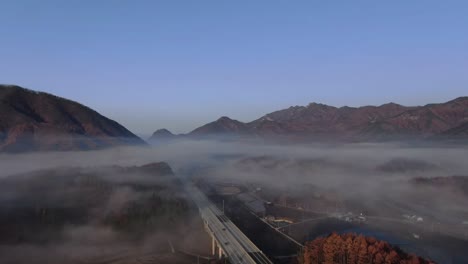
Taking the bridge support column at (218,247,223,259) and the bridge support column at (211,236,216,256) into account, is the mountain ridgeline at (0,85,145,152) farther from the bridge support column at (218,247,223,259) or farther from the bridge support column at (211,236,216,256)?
the bridge support column at (218,247,223,259)

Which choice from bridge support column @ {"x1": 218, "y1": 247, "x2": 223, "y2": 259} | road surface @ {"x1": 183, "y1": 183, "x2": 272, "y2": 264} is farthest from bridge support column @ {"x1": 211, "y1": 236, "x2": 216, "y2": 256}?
bridge support column @ {"x1": 218, "y1": 247, "x2": 223, "y2": 259}

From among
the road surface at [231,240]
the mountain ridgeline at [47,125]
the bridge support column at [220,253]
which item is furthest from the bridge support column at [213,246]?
the mountain ridgeline at [47,125]

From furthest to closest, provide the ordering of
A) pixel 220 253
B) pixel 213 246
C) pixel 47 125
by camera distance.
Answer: pixel 47 125 < pixel 213 246 < pixel 220 253

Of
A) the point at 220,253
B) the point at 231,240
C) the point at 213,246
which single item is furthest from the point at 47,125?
the point at 220,253

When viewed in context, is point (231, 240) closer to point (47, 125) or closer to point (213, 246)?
point (213, 246)

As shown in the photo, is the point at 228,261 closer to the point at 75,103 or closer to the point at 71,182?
the point at 71,182

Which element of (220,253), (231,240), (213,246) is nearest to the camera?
(220,253)

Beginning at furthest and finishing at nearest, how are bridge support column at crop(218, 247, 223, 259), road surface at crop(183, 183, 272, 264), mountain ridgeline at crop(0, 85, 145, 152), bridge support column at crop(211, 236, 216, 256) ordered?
mountain ridgeline at crop(0, 85, 145, 152), bridge support column at crop(211, 236, 216, 256), bridge support column at crop(218, 247, 223, 259), road surface at crop(183, 183, 272, 264)

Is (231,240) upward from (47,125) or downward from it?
downward
